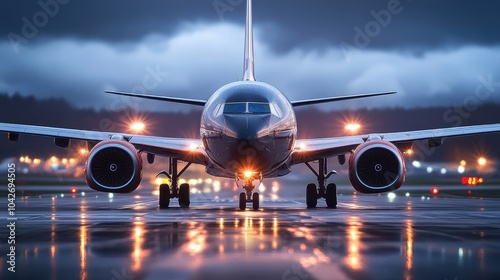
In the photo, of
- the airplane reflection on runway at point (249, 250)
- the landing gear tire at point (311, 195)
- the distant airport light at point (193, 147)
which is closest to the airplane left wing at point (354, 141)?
the landing gear tire at point (311, 195)

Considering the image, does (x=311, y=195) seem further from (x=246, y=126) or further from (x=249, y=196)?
(x=246, y=126)

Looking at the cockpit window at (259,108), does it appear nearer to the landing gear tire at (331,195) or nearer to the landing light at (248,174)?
the landing light at (248,174)

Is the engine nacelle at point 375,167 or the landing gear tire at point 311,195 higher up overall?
the engine nacelle at point 375,167

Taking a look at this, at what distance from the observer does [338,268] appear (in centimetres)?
913

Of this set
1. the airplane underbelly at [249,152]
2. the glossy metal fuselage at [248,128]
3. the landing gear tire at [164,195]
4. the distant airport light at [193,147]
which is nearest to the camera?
the glossy metal fuselage at [248,128]

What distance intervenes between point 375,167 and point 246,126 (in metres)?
5.07

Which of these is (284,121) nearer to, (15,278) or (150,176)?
(15,278)

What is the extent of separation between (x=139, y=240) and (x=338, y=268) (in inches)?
183

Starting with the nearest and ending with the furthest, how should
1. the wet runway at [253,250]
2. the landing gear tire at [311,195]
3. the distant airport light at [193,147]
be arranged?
the wet runway at [253,250] → the distant airport light at [193,147] → the landing gear tire at [311,195]

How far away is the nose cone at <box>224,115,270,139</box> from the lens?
20.9 m

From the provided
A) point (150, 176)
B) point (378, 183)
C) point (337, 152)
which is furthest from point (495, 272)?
point (150, 176)

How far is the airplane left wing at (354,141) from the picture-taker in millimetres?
25531

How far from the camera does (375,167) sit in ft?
77.6

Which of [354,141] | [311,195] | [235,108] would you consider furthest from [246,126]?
[311,195]
